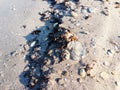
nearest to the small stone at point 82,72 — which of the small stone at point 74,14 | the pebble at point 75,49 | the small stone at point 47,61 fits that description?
the pebble at point 75,49

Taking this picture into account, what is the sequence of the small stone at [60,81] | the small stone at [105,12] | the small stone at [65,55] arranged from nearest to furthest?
the small stone at [60,81], the small stone at [65,55], the small stone at [105,12]

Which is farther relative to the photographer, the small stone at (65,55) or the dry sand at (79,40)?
the small stone at (65,55)

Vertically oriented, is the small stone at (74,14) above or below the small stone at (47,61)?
above

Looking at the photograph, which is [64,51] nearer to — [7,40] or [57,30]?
[57,30]

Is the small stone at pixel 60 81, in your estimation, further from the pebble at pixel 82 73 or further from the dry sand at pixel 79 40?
the pebble at pixel 82 73

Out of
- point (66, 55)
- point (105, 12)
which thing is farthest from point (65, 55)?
point (105, 12)

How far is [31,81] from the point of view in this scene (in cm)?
395

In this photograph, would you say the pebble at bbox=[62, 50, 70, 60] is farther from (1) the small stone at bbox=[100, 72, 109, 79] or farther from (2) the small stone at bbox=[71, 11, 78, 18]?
(2) the small stone at bbox=[71, 11, 78, 18]

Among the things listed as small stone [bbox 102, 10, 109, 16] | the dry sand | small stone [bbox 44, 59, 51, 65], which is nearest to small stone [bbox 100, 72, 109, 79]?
the dry sand

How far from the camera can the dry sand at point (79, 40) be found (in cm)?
380

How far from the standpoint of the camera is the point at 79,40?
167 inches

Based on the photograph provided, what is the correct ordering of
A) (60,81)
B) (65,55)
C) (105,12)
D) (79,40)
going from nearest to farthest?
(60,81), (65,55), (79,40), (105,12)

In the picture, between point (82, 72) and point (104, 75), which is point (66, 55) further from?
point (104, 75)

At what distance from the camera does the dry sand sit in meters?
3.80
